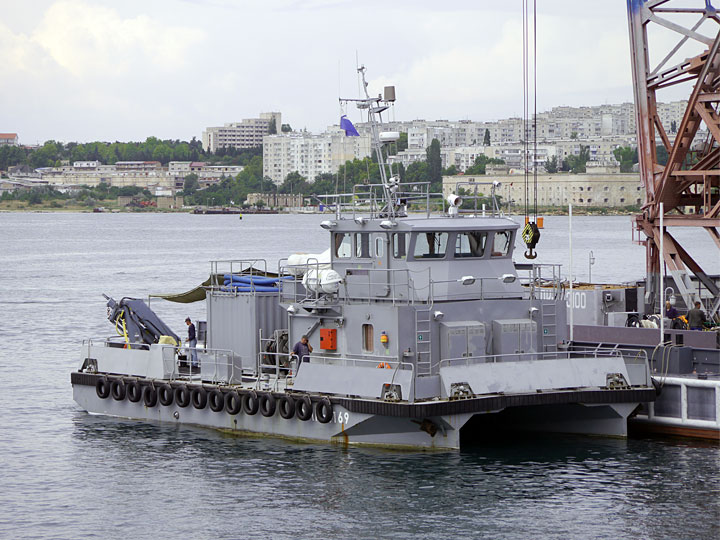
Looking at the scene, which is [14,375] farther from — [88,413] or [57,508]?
[57,508]

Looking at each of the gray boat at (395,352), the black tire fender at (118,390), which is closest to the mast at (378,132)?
the gray boat at (395,352)

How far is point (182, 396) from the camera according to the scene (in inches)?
979

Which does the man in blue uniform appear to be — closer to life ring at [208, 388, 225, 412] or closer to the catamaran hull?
the catamaran hull

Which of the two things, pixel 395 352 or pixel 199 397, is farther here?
pixel 199 397

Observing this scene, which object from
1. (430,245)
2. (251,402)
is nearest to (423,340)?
(430,245)

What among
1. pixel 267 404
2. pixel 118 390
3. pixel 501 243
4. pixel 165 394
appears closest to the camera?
pixel 267 404

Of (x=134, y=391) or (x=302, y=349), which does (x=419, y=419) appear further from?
(x=134, y=391)

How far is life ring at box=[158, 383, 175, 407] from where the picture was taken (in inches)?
992

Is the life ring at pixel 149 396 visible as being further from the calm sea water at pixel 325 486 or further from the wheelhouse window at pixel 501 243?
the wheelhouse window at pixel 501 243

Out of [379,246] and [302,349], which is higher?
[379,246]

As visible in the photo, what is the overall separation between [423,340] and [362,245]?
2681 mm

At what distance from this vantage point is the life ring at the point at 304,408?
22469mm

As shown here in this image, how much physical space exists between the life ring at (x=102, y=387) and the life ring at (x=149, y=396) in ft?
4.24

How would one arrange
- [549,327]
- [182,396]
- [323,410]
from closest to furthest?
[323,410]
[549,327]
[182,396]
